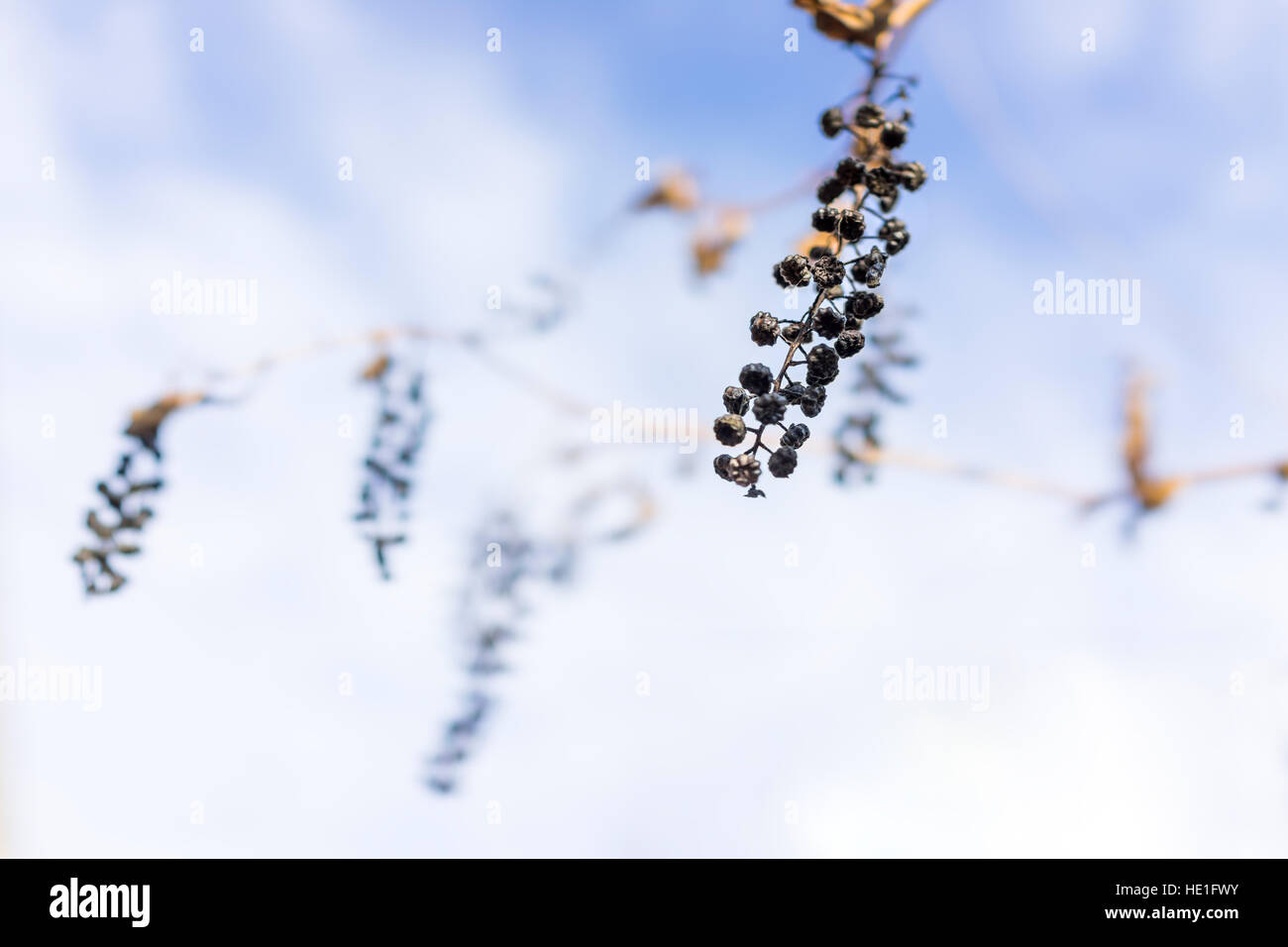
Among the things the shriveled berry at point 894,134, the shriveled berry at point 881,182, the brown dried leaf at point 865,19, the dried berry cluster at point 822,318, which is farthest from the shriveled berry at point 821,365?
the brown dried leaf at point 865,19

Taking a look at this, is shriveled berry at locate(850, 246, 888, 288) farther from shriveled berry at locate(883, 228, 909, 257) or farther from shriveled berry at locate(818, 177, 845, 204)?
shriveled berry at locate(818, 177, 845, 204)

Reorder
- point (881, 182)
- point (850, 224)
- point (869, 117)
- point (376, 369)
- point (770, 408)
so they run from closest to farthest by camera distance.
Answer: point (770, 408)
point (850, 224)
point (881, 182)
point (869, 117)
point (376, 369)

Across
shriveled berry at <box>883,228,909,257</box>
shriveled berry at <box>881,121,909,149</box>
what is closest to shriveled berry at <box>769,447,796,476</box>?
shriveled berry at <box>883,228,909,257</box>

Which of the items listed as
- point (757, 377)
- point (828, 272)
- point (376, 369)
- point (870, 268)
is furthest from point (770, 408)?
point (376, 369)

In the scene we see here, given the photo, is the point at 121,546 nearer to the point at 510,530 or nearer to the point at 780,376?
the point at 510,530

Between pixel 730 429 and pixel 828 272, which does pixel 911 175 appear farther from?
pixel 730 429
